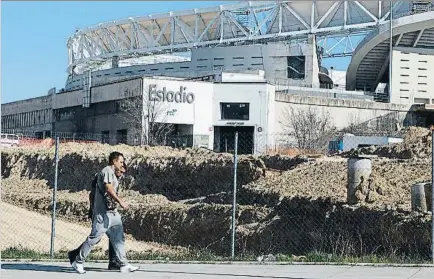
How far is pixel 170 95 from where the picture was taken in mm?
73750

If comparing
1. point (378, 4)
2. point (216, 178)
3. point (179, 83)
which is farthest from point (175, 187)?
point (378, 4)

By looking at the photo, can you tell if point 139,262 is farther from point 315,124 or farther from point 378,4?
point 378,4

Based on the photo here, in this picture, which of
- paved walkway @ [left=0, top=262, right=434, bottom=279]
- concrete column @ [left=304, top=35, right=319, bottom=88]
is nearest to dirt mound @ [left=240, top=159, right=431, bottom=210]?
paved walkway @ [left=0, top=262, right=434, bottom=279]

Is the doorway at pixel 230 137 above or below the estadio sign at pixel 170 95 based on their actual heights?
below

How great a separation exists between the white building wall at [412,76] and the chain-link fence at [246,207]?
43990 millimetres

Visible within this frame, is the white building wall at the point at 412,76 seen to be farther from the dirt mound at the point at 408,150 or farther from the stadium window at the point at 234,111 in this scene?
the dirt mound at the point at 408,150

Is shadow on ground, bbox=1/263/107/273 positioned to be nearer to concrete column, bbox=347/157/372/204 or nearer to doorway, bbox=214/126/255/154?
concrete column, bbox=347/157/372/204

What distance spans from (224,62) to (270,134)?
85.8 ft

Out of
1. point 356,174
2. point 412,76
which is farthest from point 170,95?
point 356,174

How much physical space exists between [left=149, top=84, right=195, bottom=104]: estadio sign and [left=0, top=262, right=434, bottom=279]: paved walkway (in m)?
60.7

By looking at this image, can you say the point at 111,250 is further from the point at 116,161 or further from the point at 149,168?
the point at 149,168

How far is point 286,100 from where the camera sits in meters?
77.4

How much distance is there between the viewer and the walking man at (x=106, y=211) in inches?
431

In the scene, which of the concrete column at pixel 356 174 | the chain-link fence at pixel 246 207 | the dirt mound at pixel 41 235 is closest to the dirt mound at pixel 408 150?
the chain-link fence at pixel 246 207
